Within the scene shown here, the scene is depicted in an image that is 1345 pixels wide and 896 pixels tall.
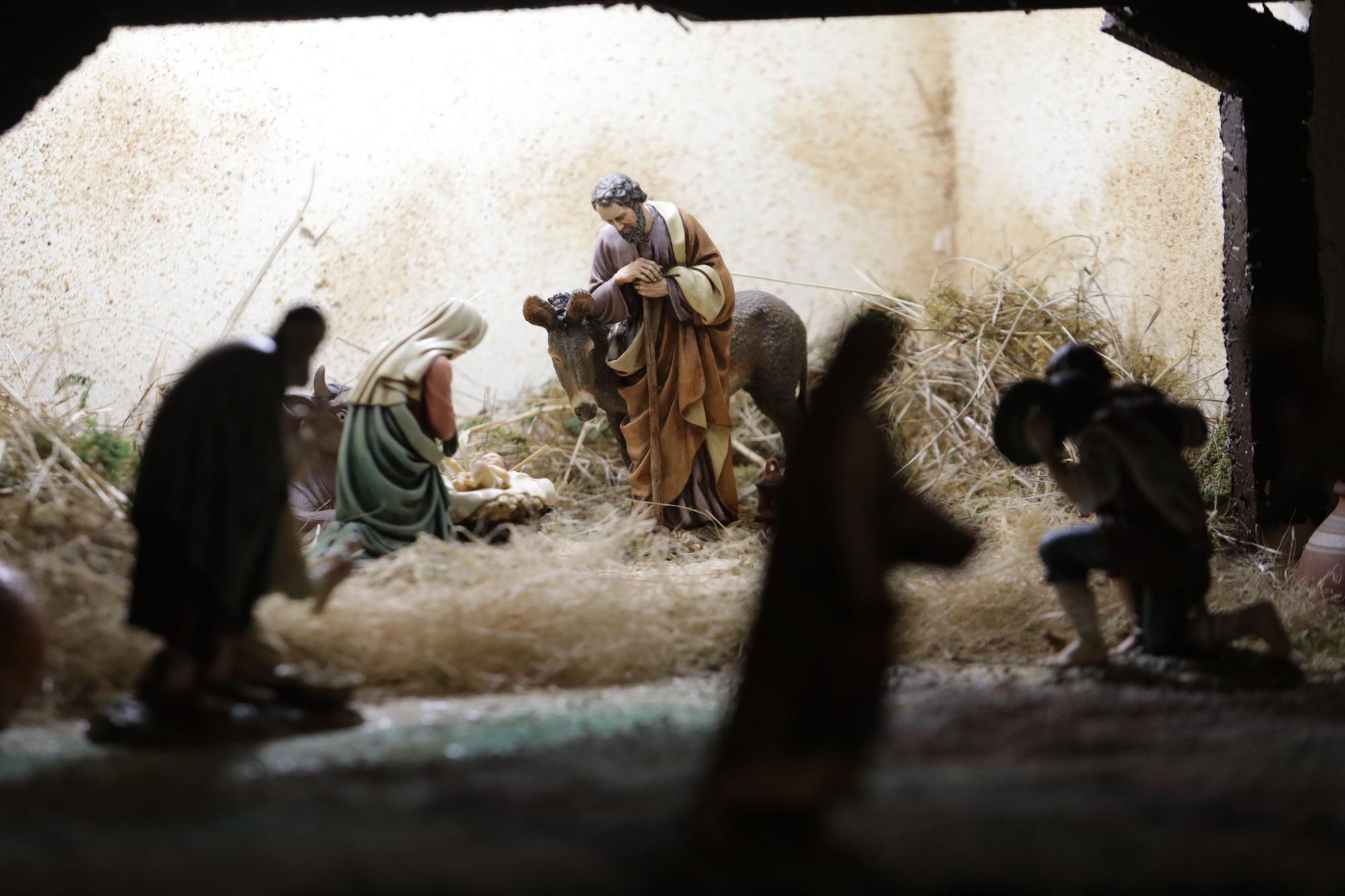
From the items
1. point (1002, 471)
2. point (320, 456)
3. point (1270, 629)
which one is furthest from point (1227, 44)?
point (320, 456)

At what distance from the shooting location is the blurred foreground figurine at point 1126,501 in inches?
147

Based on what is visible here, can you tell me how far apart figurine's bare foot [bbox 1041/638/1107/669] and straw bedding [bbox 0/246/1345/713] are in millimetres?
286

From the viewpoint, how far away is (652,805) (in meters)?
2.55

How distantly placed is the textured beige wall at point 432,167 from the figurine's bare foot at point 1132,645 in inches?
216

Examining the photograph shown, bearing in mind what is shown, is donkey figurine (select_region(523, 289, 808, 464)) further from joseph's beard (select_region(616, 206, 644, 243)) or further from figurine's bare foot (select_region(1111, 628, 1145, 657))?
figurine's bare foot (select_region(1111, 628, 1145, 657))

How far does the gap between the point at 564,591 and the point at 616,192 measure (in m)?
2.60

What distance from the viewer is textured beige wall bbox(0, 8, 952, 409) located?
24.0 feet

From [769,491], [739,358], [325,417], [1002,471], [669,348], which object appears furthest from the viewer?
[739,358]

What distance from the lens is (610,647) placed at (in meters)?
3.99

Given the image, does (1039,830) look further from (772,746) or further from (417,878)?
(417,878)

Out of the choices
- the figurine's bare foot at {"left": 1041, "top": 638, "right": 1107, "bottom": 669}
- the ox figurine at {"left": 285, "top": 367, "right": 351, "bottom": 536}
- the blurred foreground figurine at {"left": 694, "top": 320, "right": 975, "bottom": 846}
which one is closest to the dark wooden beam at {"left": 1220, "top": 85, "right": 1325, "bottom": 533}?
the figurine's bare foot at {"left": 1041, "top": 638, "right": 1107, "bottom": 669}

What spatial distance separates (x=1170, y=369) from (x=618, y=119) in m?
4.31

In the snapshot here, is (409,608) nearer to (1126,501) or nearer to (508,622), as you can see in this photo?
(508,622)

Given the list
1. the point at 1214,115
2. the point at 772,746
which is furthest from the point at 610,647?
the point at 1214,115
